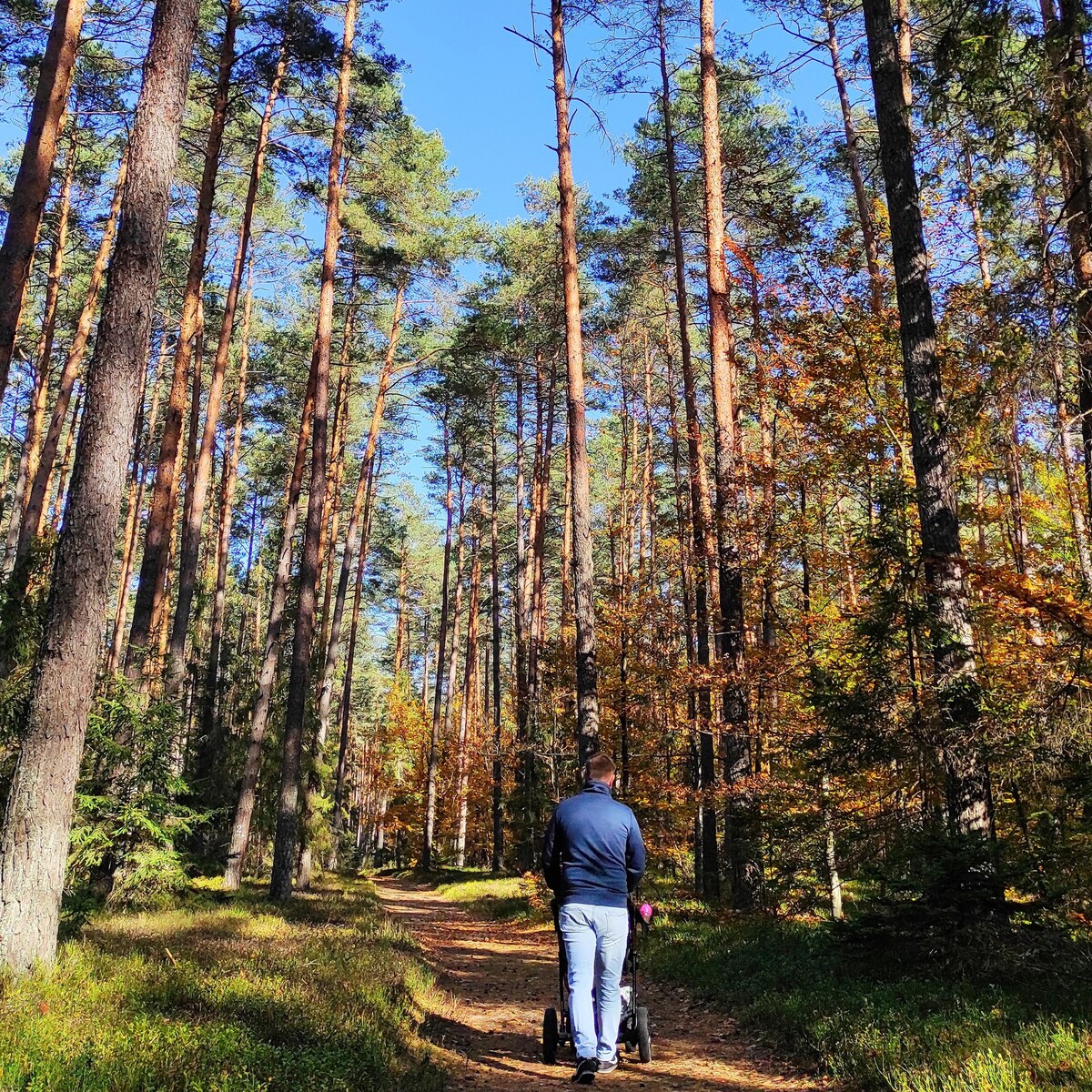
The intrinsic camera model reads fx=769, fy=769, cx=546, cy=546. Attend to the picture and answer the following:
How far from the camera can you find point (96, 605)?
18.9 feet

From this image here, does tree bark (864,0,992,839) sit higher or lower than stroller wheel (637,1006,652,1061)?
higher

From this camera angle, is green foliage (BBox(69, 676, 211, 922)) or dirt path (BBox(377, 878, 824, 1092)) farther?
green foliage (BBox(69, 676, 211, 922))

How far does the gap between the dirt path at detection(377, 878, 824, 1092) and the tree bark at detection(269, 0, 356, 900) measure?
11.9ft

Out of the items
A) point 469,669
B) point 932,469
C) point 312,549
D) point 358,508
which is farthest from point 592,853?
point 469,669

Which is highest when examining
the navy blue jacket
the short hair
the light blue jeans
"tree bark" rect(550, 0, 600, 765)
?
"tree bark" rect(550, 0, 600, 765)

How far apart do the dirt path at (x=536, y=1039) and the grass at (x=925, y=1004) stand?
294mm

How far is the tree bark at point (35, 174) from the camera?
9383 millimetres

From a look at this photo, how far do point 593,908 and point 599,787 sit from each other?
A: 30.5 inches

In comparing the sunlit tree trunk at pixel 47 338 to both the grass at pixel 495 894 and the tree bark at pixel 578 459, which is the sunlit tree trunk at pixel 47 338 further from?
the grass at pixel 495 894

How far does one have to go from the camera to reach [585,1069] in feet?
15.5

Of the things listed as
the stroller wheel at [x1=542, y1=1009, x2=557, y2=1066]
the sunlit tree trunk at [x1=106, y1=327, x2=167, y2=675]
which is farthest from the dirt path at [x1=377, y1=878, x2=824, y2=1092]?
the sunlit tree trunk at [x1=106, y1=327, x2=167, y2=675]

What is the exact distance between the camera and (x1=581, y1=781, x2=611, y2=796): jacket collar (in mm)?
5344

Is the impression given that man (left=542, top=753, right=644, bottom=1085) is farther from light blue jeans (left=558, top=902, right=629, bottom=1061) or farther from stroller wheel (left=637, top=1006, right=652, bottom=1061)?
stroller wheel (left=637, top=1006, right=652, bottom=1061)

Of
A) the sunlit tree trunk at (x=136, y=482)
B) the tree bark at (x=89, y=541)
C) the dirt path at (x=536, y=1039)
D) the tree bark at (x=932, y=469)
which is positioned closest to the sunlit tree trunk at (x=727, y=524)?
the dirt path at (x=536, y=1039)
